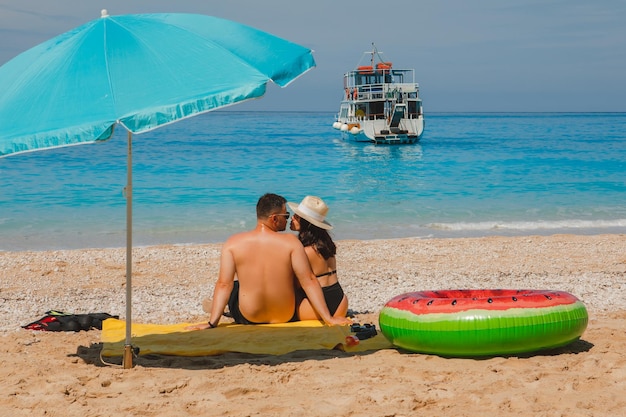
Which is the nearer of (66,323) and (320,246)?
(320,246)

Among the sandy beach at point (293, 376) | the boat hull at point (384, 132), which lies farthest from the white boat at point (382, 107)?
the sandy beach at point (293, 376)

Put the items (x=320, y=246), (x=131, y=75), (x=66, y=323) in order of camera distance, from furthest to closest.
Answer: (x=66, y=323), (x=320, y=246), (x=131, y=75)

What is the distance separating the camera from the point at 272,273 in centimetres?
523

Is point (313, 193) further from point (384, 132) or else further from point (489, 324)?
point (384, 132)

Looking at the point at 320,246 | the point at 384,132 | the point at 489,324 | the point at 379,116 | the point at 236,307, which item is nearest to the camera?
the point at 489,324

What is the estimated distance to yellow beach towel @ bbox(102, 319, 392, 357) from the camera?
505 centimetres

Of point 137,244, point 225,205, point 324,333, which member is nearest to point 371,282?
point 324,333

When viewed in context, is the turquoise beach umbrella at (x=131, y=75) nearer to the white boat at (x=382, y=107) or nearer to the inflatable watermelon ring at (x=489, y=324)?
the inflatable watermelon ring at (x=489, y=324)

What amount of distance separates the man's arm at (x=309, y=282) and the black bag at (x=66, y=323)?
1.92m

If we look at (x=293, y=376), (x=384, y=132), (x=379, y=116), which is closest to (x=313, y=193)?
(x=293, y=376)

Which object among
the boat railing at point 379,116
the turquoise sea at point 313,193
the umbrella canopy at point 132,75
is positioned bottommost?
the turquoise sea at point 313,193

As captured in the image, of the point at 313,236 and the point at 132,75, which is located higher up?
the point at 132,75

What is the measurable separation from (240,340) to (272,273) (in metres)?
0.52

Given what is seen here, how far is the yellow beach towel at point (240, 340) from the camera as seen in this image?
5055mm
